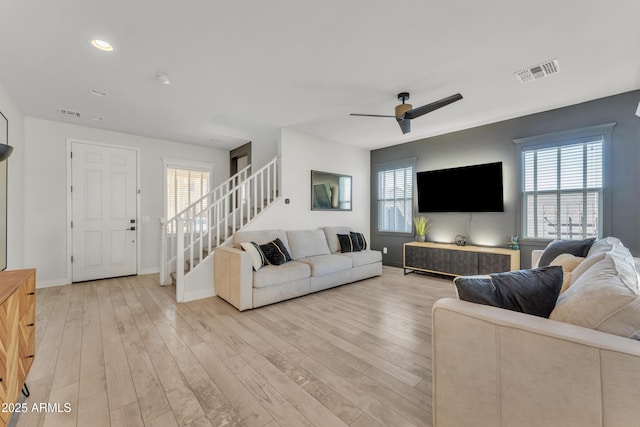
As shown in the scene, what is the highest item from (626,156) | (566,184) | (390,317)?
(626,156)

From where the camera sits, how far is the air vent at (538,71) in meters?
2.70

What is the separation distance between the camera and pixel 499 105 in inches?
147

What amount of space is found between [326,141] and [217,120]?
207 cm

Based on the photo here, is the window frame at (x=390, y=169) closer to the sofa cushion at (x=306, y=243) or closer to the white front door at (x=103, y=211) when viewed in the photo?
the sofa cushion at (x=306, y=243)

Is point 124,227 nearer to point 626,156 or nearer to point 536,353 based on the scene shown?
point 536,353

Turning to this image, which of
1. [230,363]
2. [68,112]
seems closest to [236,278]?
[230,363]

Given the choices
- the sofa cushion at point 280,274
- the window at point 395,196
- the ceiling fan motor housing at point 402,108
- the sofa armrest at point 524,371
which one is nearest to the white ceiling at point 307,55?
the ceiling fan motor housing at point 402,108

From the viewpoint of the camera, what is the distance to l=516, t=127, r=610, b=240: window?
11.7 feet

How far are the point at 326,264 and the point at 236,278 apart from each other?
4.36 ft

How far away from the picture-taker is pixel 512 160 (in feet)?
14.0

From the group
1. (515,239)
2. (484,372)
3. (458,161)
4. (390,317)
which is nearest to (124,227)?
(390,317)

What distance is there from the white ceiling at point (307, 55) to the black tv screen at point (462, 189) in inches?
38.3

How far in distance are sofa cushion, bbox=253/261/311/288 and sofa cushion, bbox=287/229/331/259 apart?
16.7 inches

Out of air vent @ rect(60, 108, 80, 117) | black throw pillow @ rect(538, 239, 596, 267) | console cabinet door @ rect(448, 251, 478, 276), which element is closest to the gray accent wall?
console cabinet door @ rect(448, 251, 478, 276)
